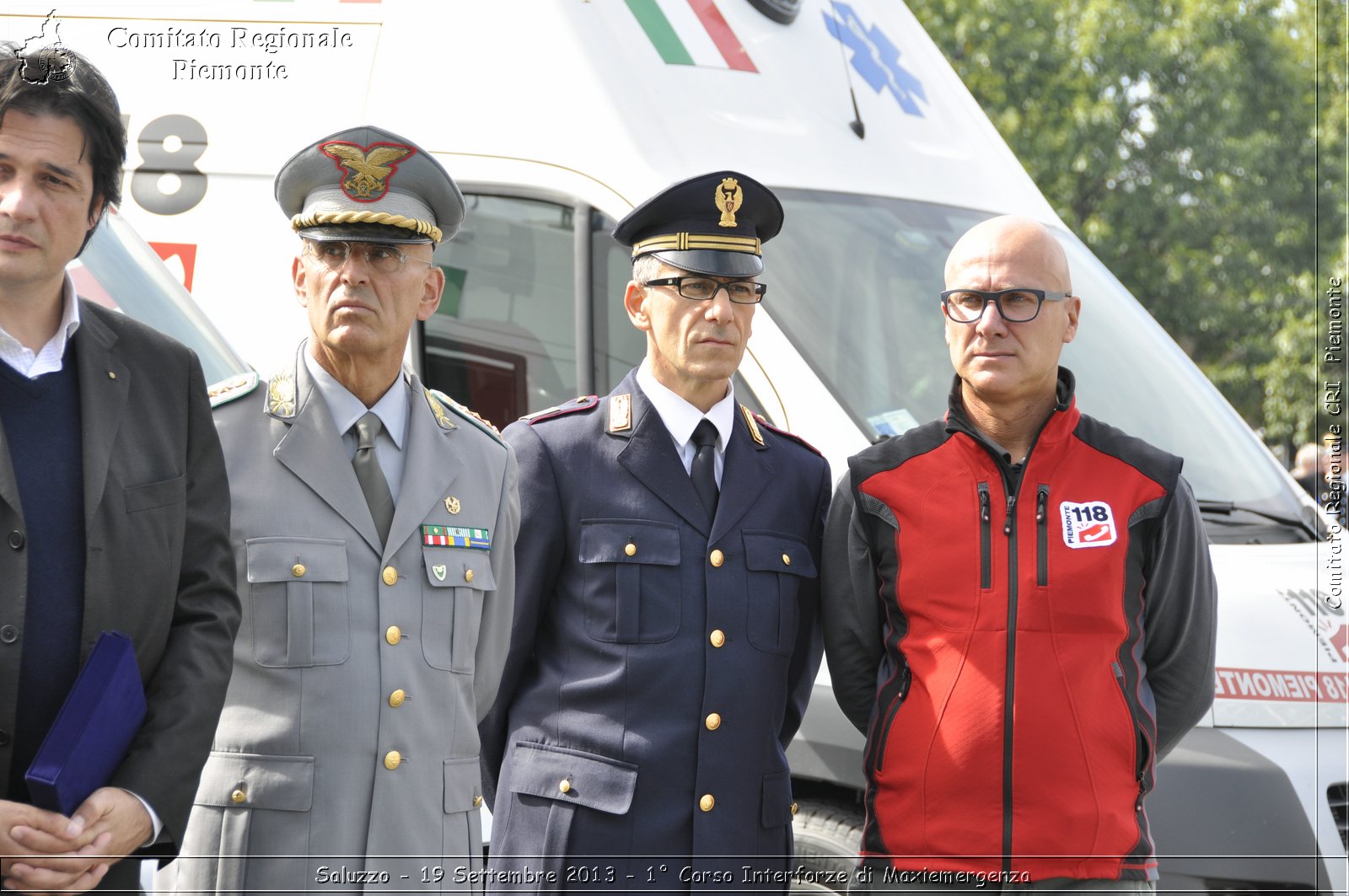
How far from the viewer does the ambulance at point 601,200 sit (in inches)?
170

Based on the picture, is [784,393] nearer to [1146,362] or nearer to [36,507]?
[1146,362]

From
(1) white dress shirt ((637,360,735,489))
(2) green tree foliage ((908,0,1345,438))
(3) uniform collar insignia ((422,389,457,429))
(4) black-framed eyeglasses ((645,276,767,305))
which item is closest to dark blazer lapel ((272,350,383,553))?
(3) uniform collar insignia ((422,389,457,429))

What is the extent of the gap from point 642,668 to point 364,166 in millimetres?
1155

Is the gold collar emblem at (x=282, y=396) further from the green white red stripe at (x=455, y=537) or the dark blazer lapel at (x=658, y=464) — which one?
the dark blazer lapel at (x=658, y=464)

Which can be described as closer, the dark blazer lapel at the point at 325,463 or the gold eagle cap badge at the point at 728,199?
the dark blazer lapel at the point at 325,463

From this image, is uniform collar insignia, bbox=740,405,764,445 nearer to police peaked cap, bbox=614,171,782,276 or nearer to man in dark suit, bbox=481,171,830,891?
man in dark suit, bbox=481,171,830,891

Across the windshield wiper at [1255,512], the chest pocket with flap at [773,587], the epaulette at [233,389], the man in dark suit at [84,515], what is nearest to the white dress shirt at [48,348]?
the man in dark suit at [84,515]

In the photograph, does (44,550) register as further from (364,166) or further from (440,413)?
(364,166)

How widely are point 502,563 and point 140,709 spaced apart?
84 cm

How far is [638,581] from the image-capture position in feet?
9.95

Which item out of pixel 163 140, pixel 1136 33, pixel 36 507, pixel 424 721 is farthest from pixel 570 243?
pixel 1136 33

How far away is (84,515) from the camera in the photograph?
232 centimetres

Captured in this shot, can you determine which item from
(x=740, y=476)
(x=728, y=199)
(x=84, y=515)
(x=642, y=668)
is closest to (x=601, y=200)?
(x=728, y=199)

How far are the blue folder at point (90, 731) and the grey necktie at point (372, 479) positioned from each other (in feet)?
2.05
